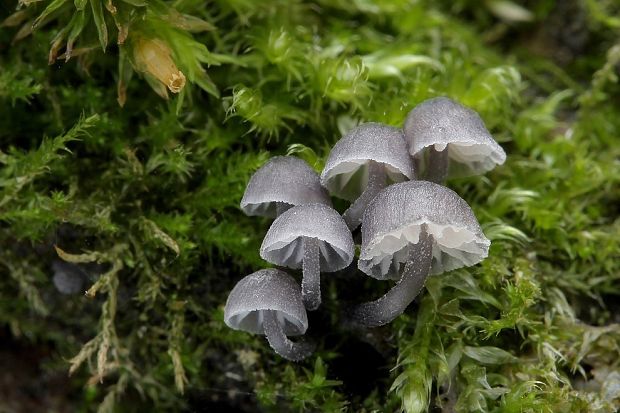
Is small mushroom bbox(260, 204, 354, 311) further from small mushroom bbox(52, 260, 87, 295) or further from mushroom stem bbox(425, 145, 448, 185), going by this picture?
small mushroom bbox(52, 260, 87, 295)

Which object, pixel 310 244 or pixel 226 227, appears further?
pixel 226 227

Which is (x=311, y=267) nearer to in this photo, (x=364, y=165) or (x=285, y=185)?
(x=285, y=185)

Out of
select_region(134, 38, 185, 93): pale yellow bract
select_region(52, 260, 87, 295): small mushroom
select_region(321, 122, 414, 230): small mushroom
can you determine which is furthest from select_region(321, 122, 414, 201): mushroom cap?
select_region(52, 260, 87, 295): small mushroom

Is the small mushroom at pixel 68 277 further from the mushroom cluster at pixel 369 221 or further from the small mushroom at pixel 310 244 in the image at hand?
the small mushroom at pixel 310 244

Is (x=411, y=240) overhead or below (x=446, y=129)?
below

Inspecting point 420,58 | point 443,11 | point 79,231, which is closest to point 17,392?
point 79,231

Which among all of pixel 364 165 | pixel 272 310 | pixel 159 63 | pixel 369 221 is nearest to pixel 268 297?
pixel 272 310
